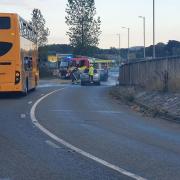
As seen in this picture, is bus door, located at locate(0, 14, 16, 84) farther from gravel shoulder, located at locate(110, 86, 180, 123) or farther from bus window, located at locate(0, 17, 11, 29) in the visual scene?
gravel shoulder, located at locate(110, 86, 180, 123)

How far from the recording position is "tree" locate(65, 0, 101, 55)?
10200 cm

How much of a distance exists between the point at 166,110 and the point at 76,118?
13.2ft

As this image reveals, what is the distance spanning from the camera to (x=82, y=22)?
334 ft

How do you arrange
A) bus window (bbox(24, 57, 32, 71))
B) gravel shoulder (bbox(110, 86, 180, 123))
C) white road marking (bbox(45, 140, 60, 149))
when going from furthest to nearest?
bus window (bbox(24, 57, 32, 71)), gravel shoulder (bbox(110, 86, 180, 123)), white road marking (bbox(45, 140, 60, 149))

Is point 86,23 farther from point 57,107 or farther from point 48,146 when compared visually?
point 48,146

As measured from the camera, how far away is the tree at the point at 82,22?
10200cm

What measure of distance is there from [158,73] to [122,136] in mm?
21340

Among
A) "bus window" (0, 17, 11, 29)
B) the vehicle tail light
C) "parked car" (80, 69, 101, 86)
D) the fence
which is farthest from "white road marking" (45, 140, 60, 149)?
"parked car" (80, 69, 101, 86)

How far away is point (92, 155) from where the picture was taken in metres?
13.0

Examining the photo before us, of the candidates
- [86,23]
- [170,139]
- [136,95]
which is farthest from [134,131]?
[86,23]

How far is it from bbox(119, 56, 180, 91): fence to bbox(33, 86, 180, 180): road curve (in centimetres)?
655

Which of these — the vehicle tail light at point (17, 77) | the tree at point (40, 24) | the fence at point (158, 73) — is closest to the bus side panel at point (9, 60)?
the vehicle tail light at point (17, 77)

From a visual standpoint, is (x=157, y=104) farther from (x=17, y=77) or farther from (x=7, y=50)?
(x=7, y=50)

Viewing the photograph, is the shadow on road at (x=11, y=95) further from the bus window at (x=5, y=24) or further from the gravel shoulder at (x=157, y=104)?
the gravel shoulder at (x=157, y=104)
